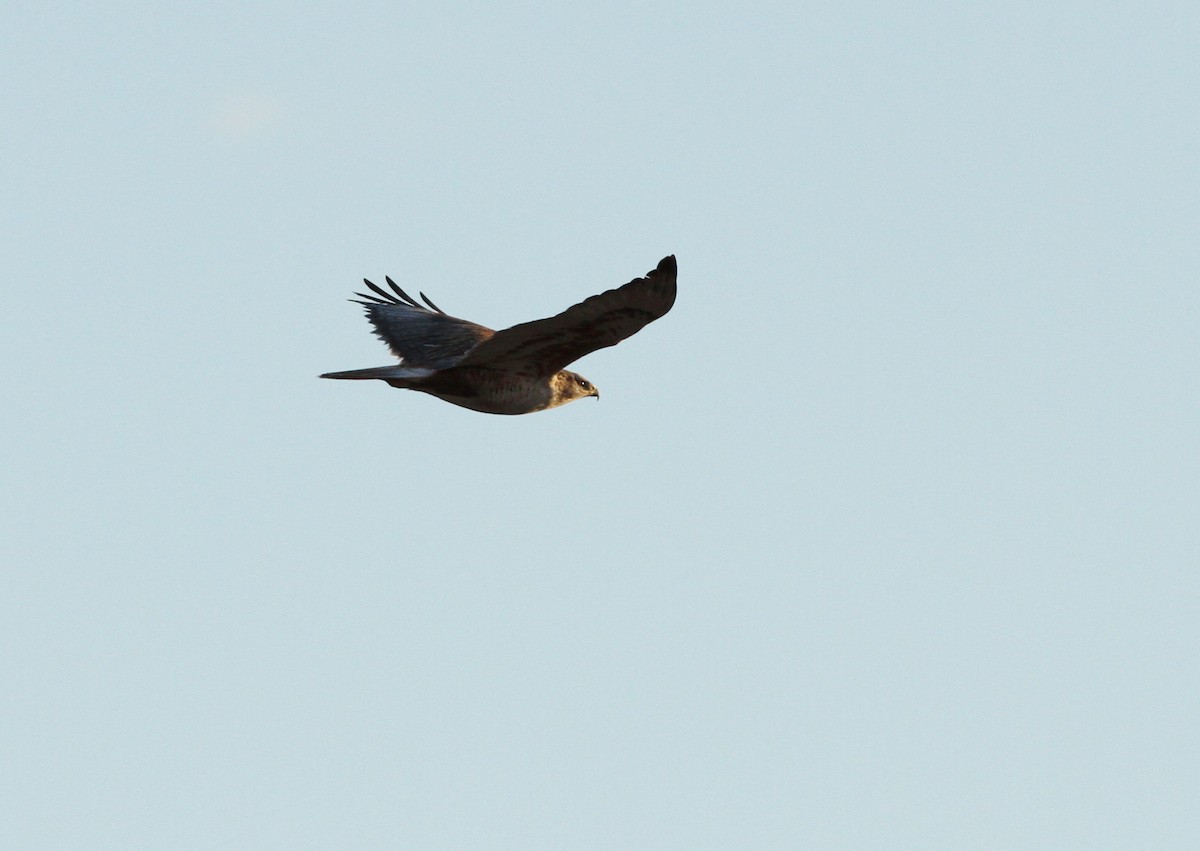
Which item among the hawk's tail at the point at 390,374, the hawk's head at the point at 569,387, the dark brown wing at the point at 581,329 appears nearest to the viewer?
the dark brown wing at the point at 581,329

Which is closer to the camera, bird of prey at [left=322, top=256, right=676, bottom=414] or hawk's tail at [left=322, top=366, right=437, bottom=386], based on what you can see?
bird of prey at [left=322, top=256, right=676, bottom=414]

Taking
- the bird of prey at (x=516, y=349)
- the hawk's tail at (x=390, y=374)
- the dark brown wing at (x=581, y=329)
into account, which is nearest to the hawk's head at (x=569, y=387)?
the bird of prey at (x=516, y=349)

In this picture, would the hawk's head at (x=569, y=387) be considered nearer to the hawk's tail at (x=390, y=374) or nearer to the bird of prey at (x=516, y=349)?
the bird of prey at (x=516, y=349)

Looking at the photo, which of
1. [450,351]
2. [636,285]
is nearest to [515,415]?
[450,351]

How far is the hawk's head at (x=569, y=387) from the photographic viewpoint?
1602 cm

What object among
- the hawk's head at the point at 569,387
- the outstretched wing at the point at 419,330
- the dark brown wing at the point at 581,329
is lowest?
the dark brown wing at the point at 581,329

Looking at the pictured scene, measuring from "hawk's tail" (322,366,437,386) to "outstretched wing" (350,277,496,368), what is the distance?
303mm

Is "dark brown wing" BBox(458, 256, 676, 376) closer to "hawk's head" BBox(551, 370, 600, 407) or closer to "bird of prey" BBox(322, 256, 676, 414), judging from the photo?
"bird of prey" BBox(322, 256, 676, 414)

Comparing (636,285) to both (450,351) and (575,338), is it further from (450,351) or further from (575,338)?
(450,351)

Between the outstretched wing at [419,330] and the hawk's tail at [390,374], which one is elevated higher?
the outstretched wing at [419,330]

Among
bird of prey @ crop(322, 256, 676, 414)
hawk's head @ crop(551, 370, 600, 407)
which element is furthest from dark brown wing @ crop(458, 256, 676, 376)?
hawk's head @ crop(551, 370, 600, 407)

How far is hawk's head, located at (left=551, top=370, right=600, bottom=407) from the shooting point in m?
16.0

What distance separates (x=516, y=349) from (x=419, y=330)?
3003 millimetres

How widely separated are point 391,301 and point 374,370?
471 cm
